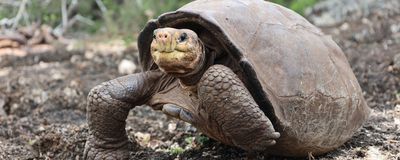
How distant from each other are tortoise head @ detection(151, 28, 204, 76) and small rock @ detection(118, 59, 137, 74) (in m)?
3.39

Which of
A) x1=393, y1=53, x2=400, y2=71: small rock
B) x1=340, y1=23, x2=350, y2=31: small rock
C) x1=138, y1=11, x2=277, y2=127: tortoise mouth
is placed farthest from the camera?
x1=340, y1=23, x2=350, y2=31: small rock

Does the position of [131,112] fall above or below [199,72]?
below

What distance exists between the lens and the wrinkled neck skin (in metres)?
2.50

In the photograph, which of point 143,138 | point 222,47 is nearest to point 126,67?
point 143,138

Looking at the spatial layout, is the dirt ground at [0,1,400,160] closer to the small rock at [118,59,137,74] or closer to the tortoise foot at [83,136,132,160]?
the small rock at [118,59,137,74]

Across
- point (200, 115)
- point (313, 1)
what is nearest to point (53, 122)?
point (200, 115)

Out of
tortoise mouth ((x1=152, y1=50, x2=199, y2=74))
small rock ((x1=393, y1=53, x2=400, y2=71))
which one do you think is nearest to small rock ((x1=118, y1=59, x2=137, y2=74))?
small rock ((x1=393, y1=53, x2=400, y2=71))

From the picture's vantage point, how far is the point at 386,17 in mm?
7504

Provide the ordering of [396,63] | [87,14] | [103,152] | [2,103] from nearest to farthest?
[103,152]
[2,103]
[396,63]
[87,14]

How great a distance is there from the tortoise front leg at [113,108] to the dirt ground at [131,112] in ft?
0.79

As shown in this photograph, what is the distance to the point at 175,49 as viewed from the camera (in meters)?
2.31

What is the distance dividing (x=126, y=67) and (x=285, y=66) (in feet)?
11.3

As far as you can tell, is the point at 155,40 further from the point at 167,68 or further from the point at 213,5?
the point at 213,5

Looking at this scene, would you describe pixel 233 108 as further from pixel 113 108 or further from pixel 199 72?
pixel 113 108
